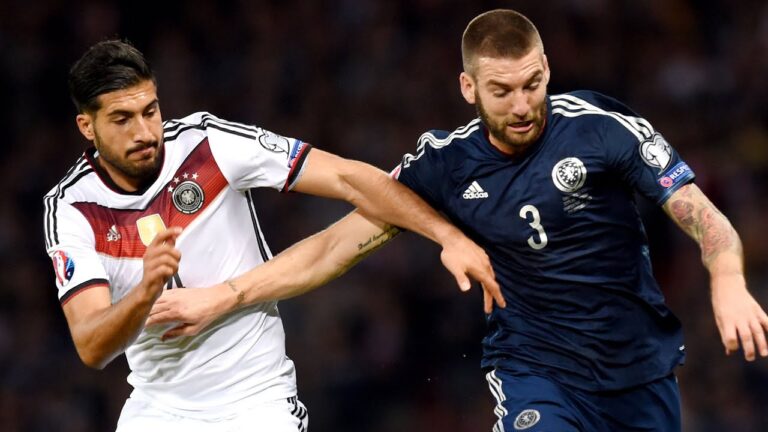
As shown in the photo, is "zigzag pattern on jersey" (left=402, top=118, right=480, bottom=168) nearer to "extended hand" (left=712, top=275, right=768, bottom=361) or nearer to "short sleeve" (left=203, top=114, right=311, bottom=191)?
"short sleeve" (left=203, top=114, right=311, bottom=191)

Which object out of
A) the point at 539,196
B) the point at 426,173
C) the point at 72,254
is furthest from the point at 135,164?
the point at 539,196

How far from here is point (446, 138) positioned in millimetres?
4754

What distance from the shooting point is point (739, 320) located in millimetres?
3705

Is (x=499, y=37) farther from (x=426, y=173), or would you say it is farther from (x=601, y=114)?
(x=426, y=173)

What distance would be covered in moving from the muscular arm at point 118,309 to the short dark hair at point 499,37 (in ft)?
4.48

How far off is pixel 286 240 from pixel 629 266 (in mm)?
5440

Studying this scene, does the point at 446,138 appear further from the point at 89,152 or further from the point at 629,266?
the point at 89,152

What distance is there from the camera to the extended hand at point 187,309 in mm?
4582

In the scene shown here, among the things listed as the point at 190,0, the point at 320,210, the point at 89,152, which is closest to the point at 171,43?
the point at 190,0

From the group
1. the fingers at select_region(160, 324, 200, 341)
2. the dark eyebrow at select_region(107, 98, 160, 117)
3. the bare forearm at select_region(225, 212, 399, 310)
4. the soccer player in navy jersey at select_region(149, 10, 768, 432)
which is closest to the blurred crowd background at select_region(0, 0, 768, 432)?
the bare forearm at select_region(225, 212, 399, 310)

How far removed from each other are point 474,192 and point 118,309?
1.45 meters

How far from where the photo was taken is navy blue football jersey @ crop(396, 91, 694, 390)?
14.4 ft

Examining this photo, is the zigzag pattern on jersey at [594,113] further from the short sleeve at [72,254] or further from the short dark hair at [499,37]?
the short sleeve at [72,254]

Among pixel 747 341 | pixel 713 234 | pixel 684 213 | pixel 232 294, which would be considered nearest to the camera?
pixel 747 341
